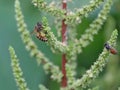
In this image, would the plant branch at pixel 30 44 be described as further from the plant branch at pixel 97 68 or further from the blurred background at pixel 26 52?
the blurred background at pixel 26 52

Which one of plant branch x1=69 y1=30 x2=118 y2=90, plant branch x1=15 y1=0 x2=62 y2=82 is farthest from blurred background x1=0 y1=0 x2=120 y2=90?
plant branch x1=69 y1=30 x2=118 y2=90

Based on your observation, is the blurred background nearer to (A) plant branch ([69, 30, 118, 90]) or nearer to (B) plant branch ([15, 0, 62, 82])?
(B) plant branch ([15, 0, 62, 82])

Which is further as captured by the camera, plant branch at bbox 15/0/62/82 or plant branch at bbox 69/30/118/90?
plant branch at bbox 15/0/62/82

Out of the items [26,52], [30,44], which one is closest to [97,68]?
[30,44]

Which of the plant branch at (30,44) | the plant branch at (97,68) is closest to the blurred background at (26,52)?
the plant branch at (30,44)

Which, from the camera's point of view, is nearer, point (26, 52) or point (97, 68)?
point (97, 68)

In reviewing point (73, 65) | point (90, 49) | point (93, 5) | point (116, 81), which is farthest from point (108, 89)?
point (93, 5)

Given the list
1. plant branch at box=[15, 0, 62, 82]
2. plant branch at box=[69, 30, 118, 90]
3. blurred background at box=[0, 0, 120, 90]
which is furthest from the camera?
blurred background at box=[0, 0, 120, 90]

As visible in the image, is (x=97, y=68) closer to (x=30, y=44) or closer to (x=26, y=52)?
(x=30, y=44)

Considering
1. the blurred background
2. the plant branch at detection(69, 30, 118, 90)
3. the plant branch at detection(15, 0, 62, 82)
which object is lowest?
the plant branch at detection(69, 30, 118, 90)

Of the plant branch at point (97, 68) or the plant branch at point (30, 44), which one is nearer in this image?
the plant branch at point (97, 68)

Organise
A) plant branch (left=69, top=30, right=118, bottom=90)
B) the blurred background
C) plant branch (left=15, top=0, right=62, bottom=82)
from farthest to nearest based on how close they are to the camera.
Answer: the blurred background → plant branch (left=15, top=0, right=62, bottom=82) → plant branch (left=69, top=30, right=118, bottom=90)
